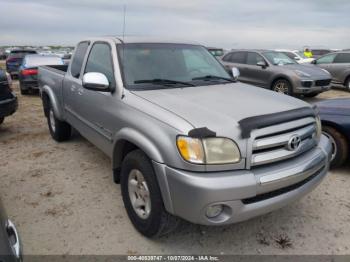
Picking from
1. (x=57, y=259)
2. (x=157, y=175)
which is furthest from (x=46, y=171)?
(x=157, y=175)

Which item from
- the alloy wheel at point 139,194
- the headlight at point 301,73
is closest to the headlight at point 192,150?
the alloy wheel at point 139,194

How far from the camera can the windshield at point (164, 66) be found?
141 inches

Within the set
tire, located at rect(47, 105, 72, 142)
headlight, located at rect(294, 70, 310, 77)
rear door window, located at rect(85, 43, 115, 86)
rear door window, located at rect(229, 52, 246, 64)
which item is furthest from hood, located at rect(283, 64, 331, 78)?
rear door window, located at rect(85, 43, 115, 86)

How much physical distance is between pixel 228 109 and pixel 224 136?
0.43 metres

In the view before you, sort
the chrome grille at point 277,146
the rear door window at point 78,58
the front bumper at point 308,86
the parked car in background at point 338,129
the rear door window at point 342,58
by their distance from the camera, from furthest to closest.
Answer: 1. the rear door window at point 342,58
2. the front bumper at point 308,86
3. the rear door window at point 78,58
4. the parked car in background at point 338,129
5. the chrome grille at point 277,146

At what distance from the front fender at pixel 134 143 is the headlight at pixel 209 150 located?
24 centimetres

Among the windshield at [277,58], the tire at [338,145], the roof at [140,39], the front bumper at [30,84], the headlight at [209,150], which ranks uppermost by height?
the roof at [140,39]

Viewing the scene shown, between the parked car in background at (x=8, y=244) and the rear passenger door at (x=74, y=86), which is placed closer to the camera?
the parked car in background at (x=8, y=244)

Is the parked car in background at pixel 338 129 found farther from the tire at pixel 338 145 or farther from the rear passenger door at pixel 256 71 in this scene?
A: the rear passenger door at pixel 256 71

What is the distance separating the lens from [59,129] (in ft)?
19.1

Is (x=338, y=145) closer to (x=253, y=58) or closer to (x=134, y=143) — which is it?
(x=134, y=143)

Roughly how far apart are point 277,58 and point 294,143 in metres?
9.02

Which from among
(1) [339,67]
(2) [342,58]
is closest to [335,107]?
(1) [339,67]

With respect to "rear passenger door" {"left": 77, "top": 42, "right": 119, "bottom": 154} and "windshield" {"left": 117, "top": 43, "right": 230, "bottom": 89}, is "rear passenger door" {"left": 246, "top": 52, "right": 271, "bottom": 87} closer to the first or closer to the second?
"windshield" {"left": 117, "top": 43, "right": 230, "bottom": 89}
